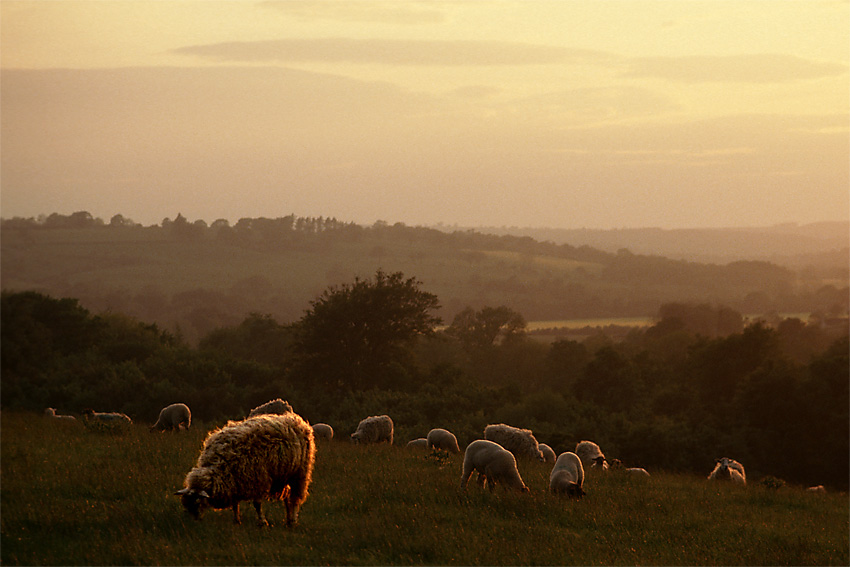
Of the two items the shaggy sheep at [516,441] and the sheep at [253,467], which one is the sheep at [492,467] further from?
the shaggy sheep at [516,441]

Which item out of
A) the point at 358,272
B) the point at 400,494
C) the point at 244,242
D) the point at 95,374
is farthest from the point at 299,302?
the point at 400,494

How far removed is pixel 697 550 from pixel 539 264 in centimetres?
16859

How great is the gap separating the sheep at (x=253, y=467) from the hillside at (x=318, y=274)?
341 ft

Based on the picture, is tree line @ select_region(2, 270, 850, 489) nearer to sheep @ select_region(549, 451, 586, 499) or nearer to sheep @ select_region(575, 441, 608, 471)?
sheep @ select_region(575, 441, 608, 471)

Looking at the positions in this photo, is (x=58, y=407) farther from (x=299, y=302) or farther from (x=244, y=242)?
(x=244, y=242)

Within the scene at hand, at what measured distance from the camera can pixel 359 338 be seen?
49719mm

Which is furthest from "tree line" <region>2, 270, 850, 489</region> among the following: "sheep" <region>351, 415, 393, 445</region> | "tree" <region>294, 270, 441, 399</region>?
"sheep" <region>351, 415, 393, 445</region>

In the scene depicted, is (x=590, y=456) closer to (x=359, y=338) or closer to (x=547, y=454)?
(x=547, y=454)

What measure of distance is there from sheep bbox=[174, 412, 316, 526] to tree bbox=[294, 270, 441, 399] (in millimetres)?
36836

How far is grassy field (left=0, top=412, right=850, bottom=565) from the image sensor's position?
10.7 meters

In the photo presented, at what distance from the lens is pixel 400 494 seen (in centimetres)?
1412

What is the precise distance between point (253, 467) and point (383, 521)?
257cm

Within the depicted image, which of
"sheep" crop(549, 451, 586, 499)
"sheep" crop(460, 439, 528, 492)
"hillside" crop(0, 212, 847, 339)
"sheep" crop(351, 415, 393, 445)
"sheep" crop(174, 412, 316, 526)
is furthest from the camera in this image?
"hillside" crop(0, 212, 847, 339)

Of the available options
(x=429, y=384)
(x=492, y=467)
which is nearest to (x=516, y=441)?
(x=492, y=467)
